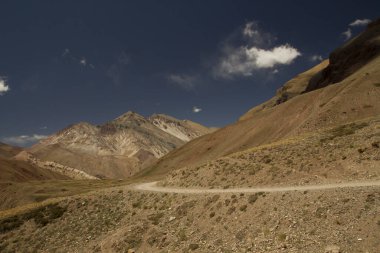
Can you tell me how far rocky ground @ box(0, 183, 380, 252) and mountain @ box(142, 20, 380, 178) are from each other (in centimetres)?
2987

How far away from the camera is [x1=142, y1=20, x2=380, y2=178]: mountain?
65.2 metres

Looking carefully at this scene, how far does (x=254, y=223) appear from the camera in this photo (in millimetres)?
21703

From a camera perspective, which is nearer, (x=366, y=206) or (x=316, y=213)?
(x=366, y=206)

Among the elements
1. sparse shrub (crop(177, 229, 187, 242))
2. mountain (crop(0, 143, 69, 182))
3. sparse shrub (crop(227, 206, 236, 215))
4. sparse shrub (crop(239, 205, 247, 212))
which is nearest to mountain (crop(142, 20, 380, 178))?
sparse shrub (crop(177, 229, 187, 242))

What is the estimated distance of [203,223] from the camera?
2512cm

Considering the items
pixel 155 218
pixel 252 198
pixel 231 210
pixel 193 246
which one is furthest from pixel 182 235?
pixel 252 198

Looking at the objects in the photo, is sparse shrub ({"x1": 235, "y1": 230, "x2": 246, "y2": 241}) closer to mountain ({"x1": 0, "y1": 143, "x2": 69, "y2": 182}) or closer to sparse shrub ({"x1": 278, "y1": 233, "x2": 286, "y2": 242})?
sparse shrub ({"x1": 278, "y1": 233, "x2": 286, "y2": 242})

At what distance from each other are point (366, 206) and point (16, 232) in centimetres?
3419

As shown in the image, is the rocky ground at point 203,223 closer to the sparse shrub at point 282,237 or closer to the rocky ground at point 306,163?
the sparse shrub at point 282,237

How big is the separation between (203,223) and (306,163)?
12230 mm

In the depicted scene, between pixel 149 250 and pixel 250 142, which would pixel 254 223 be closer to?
pixel 149 250

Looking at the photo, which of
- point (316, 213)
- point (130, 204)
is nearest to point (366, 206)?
point (316, 213)

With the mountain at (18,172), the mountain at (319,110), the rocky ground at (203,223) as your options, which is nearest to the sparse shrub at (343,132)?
the rocky ground at (203,223)

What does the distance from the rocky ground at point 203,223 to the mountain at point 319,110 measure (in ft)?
98.0
